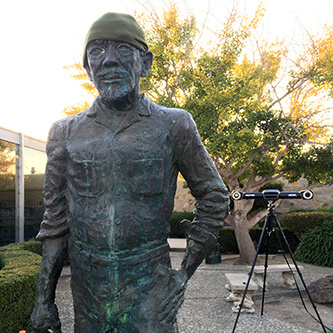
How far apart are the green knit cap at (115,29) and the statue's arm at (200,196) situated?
454 mm

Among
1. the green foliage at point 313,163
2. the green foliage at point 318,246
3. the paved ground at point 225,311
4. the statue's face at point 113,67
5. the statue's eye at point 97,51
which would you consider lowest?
the paved ground at point 225,311

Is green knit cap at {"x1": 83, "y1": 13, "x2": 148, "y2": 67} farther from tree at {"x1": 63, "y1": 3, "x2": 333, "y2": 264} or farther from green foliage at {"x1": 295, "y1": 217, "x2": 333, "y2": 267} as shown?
green foliage at {"x1": 295, "y1": 217, "x2": 333, "y2": 267}

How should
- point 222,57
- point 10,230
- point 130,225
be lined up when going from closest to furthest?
point 130,225
point 222,57
point 10,230

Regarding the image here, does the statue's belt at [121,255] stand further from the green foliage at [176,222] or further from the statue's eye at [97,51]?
the green foliage at [176,222]

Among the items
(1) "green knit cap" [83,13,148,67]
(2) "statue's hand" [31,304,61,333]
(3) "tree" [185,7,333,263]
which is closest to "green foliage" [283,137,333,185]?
(3) "tree" [185,7,333,263]

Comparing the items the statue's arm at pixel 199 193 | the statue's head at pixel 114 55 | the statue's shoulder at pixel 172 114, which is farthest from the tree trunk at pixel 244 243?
the statue's head at pixel 114 55

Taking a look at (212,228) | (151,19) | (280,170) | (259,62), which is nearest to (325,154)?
(280,170)

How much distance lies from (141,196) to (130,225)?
139mm

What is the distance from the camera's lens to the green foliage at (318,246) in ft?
36.3

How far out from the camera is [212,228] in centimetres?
172

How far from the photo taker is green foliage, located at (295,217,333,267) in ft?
36.3

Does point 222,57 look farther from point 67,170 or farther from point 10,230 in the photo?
point 67,170

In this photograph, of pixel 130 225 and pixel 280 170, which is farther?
pixel 280 170

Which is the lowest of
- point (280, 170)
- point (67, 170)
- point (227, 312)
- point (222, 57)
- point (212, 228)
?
point (227, 312)
